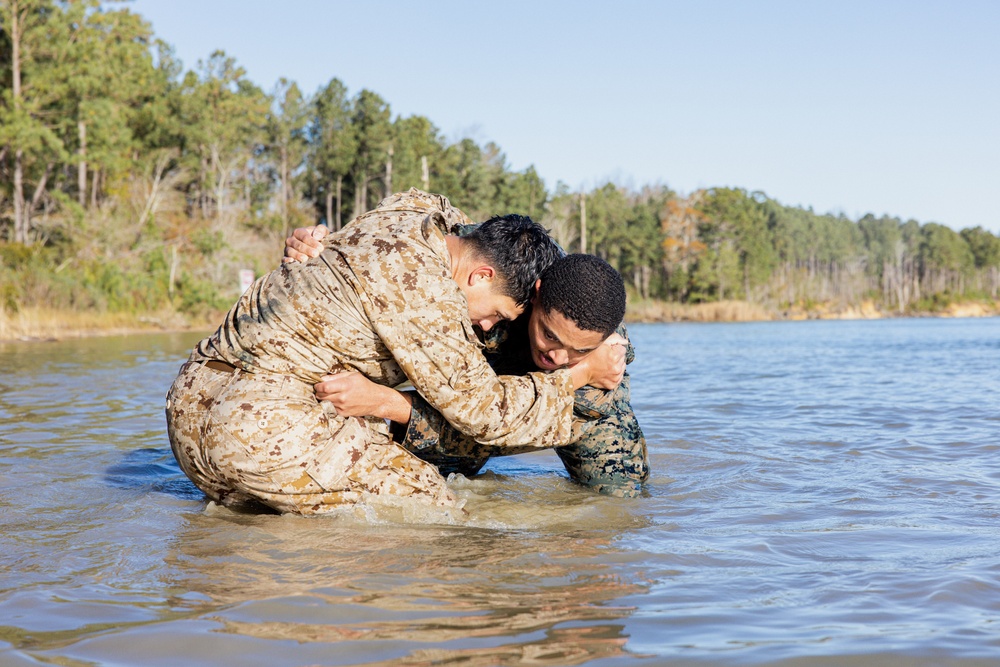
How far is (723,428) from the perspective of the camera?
27.4 ft

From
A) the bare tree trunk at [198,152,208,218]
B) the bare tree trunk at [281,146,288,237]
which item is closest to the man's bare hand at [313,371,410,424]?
the bare tree trunk at [198,152,208,218]

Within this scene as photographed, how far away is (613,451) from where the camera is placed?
5301mm

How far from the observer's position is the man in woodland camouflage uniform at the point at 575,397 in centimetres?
432

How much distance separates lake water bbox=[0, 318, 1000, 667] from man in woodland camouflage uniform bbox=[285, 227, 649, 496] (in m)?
0.23

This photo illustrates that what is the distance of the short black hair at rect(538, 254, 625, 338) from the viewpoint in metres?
4.27

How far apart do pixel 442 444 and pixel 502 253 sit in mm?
1215

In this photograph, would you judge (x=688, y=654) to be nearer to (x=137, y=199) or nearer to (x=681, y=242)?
(x=137, y=199)

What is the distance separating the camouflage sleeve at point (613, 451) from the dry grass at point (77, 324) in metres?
23.0

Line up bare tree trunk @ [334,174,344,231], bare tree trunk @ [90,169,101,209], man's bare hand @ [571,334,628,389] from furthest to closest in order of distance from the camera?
bare tree trunk @ [334,174,344,231] < bare tree trunk @ [90,169,101,209] < man's bare hand @ [571,334,628,389]

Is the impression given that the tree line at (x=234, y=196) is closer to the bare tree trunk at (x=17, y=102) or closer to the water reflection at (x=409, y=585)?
the bare tree trunk at (x=17, y=102)

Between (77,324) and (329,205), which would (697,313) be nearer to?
(329,205)

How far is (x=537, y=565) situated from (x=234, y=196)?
58.0m

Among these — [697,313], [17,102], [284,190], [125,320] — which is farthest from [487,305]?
[697,313]

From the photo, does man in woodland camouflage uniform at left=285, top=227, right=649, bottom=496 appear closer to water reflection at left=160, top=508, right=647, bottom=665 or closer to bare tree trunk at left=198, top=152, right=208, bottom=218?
water reflection at left=160, top=508, right=647, bottom=665
